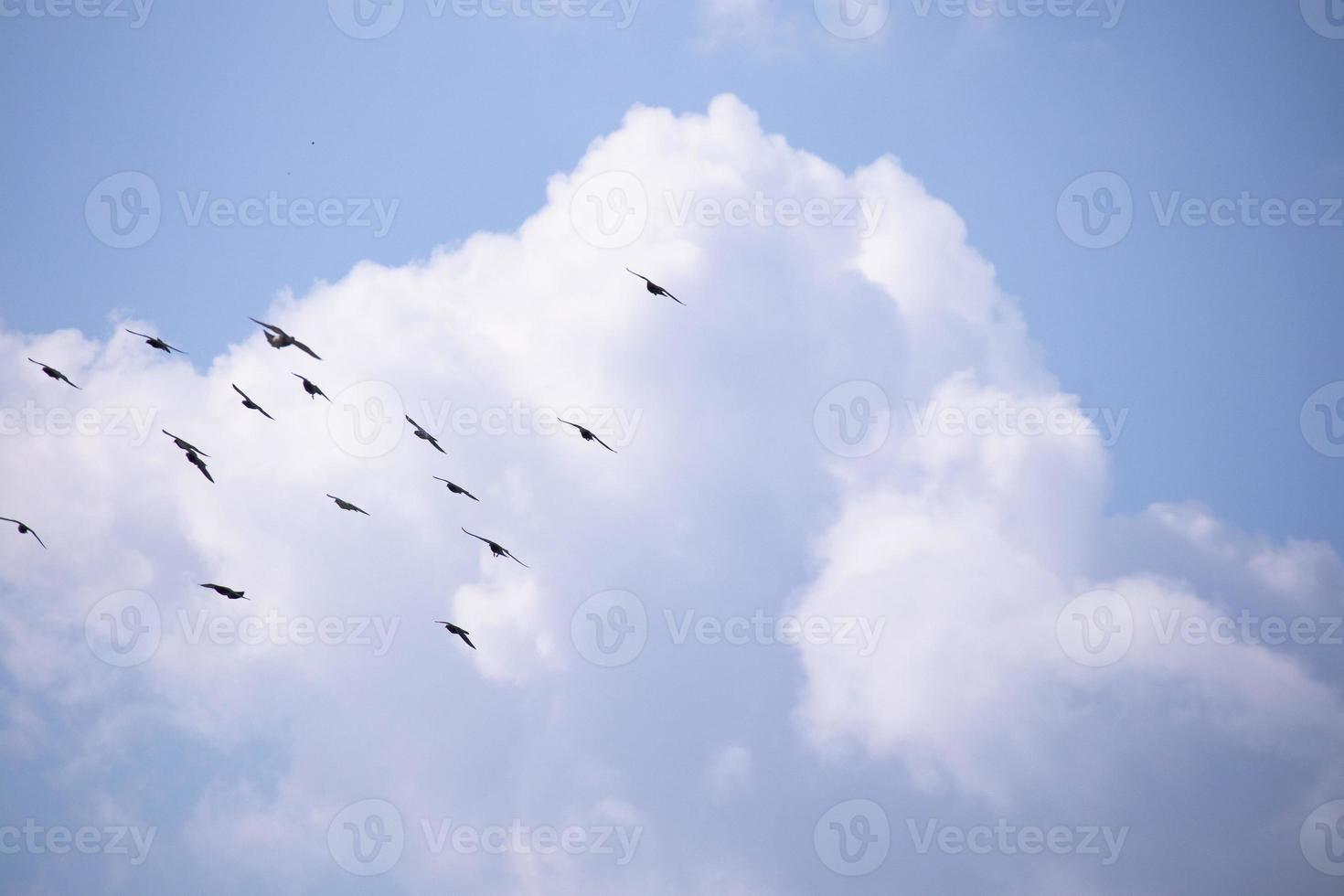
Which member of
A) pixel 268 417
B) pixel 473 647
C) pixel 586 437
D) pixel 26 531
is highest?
pixel 586 437

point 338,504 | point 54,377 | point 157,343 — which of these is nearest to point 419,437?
point 338,504

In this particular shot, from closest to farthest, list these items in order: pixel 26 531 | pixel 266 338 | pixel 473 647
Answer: pixel 266 338, pixel 473 647, pixel 26 531

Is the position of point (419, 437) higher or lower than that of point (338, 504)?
higher

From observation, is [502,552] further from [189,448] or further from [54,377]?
[54,377]

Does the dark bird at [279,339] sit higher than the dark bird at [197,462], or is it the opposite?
the dark bird at [279,339]

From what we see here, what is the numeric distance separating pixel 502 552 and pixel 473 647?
430cm

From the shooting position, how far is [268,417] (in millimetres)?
42375

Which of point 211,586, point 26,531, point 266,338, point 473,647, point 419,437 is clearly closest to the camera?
point 211,586

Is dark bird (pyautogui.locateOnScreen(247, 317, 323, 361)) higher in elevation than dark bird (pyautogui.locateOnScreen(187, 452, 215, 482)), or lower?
higher

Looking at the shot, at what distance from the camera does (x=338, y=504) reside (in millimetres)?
49812

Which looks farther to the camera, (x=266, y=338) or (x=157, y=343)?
(x=157, y=343)

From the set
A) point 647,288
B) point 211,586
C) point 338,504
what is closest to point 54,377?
point 338,504

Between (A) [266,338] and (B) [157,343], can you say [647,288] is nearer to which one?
(A) [266,338]

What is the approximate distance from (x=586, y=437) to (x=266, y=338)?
1347 cm
